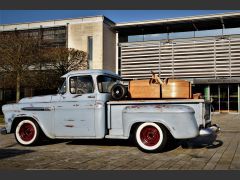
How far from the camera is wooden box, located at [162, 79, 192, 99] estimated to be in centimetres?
877

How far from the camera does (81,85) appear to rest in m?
9.83

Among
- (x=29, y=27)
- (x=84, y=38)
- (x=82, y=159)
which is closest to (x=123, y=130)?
(x=82, y=159)

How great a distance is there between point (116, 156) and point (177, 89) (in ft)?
7.68

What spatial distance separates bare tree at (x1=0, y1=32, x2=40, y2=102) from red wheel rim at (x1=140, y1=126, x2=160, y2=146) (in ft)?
55.3

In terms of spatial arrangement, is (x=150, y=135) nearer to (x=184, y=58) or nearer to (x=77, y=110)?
(x=77, y=110)

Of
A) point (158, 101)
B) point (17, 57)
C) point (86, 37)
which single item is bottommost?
point (158, 101)

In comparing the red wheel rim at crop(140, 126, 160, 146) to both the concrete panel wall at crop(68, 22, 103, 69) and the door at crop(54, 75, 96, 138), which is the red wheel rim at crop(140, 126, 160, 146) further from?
the concrete panel wall at crop(68, 22, 103, 69)

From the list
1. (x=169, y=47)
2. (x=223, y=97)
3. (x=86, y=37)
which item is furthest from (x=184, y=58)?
(x=86, y=37)

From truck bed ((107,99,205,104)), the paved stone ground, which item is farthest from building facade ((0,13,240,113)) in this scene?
truck bed ((107,99,205,104))

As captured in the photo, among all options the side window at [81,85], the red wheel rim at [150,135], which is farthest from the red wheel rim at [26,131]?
the red wheel rim at [150,135]

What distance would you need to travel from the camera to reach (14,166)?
22.9 feet

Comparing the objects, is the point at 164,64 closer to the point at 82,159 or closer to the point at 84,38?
the point at 84,38

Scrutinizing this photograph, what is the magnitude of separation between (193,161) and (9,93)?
34.3 meters

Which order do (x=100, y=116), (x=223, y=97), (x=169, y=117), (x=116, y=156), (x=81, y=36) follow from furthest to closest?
1. (x=81, y=36)
2. (x=223, y=97)
3. (x=100, y=116)
4. (x=169, y=117)
5. (x=116, y=156)
